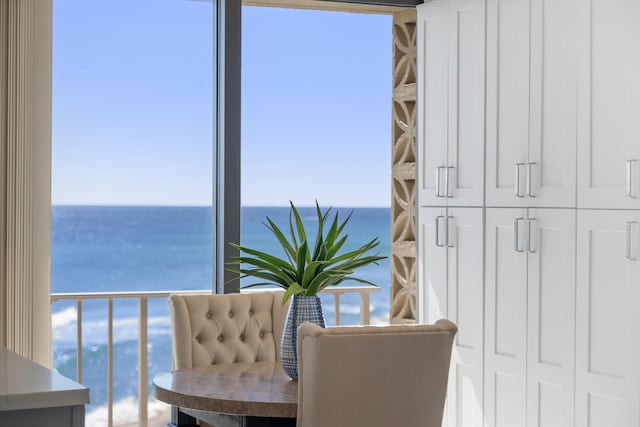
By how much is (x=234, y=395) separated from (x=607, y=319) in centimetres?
161

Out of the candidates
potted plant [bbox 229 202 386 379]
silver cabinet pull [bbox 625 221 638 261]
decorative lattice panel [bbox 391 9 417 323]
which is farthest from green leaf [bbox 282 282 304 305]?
decorative lattice panel [bbox 391 9 417 323]

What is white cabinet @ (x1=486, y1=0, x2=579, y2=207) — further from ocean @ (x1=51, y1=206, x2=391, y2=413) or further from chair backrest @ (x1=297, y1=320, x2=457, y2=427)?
ocean @ (x1=51, y1=206, x2=391, y2=413)

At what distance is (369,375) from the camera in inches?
103

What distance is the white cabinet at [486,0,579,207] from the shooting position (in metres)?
3.80

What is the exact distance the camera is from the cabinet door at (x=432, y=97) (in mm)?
4484

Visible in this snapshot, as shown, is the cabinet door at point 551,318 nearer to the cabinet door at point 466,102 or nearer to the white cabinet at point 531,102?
the white cabinet at point 531,102

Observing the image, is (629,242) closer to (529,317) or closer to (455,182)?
(529,317)

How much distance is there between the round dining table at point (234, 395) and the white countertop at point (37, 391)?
90 cm

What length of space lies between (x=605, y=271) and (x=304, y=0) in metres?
2.25

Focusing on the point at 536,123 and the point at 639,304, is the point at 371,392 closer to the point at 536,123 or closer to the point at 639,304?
the point at 639,304

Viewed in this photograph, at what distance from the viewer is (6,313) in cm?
415

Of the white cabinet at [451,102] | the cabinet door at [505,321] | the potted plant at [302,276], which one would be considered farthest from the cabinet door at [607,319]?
the potted plant at [302,276]

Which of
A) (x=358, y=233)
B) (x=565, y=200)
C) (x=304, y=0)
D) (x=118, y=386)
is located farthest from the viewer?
(x=358, y=233)

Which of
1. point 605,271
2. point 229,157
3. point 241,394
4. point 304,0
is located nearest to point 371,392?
point 241,394
